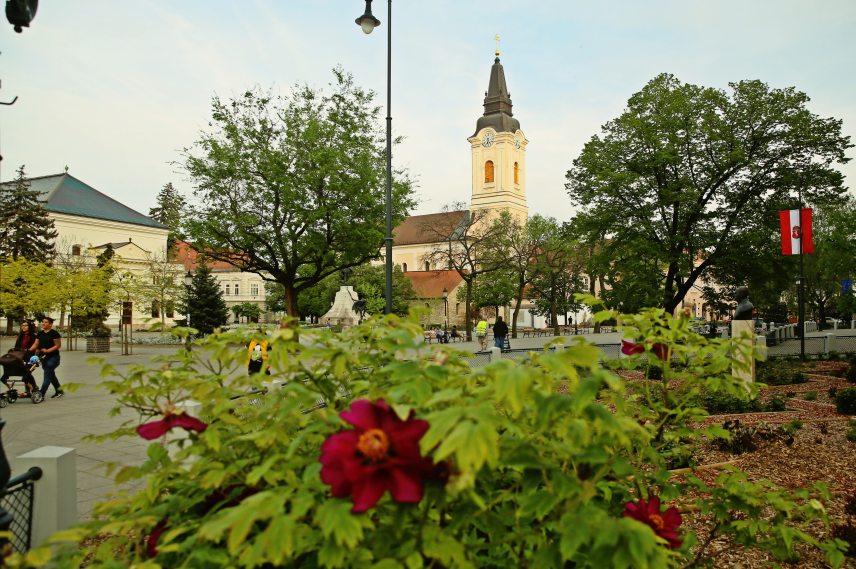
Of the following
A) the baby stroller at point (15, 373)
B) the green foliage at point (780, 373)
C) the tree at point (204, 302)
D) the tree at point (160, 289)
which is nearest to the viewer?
the baby stroller at point (15, 373)

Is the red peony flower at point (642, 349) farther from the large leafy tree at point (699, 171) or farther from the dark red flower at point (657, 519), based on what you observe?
the large leafy tree at point (699, 171)

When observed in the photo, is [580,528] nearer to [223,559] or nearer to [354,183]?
[223,559]

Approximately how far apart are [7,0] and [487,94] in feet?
302

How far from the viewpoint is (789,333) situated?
1453 inches

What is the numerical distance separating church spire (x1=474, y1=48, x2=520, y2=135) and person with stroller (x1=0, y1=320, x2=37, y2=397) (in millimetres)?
79809

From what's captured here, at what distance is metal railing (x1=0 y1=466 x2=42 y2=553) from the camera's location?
11.2 ft

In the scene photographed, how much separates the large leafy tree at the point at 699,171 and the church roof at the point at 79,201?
2818 inches

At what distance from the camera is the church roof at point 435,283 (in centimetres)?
7962

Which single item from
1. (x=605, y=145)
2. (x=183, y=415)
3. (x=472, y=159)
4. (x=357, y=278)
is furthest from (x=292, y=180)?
(x=472, y=159)

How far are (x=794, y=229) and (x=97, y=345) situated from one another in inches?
1476

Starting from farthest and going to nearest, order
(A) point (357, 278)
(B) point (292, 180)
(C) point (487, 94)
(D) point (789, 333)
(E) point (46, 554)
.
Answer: (C) point (487, 94) < (A) point (357, 278) < (D) point (789, 333) < (B) point (292, 180) < (E) point (46, 554)

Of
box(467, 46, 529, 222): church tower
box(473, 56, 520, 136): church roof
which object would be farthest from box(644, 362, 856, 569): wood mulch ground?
box(473, 56, 520, 136): church roof

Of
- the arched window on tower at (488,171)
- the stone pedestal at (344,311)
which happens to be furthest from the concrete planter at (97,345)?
the arched window on tower at (488,171)

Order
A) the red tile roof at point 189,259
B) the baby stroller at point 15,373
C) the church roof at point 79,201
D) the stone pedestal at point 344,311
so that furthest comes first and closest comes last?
the church roof at point 79,201 → the stone pedestal at point 344,311 → the red tile roof at point 189,259 → the baby stroller at point 15,373
